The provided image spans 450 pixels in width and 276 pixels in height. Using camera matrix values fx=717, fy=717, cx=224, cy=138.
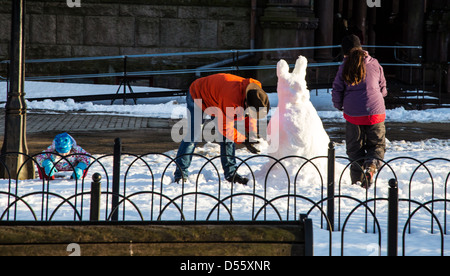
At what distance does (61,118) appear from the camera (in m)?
14.0

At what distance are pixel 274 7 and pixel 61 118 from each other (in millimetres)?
6641

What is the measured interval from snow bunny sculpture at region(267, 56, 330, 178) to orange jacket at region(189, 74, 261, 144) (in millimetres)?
276

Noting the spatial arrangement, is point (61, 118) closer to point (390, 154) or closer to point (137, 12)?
point (137, 12)

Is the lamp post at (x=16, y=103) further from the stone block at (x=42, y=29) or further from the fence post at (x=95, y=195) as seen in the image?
the stone block at (x=42, y=29)

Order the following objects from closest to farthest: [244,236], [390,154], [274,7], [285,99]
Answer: [244,236]
[285,99]
[390,154]
[274,7]

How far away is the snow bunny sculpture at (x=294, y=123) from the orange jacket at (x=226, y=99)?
28cm

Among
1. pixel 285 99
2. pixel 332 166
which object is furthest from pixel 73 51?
pixel 332 166

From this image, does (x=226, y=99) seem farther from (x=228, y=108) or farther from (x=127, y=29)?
→ (x=127, y=29)

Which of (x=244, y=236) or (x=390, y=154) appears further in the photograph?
(x=390, y=154)

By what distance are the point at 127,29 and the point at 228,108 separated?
11634mm

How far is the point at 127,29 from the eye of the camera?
717 inches
